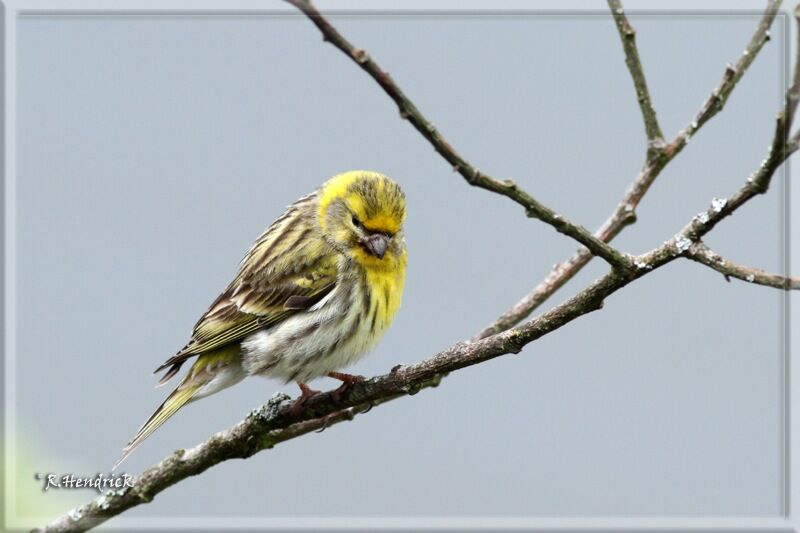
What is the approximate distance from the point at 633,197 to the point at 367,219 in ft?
4.42

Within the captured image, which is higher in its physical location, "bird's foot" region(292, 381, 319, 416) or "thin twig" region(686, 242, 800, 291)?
"thin twig" region(686, 242, 800, 291)

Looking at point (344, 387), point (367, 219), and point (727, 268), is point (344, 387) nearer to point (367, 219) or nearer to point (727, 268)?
point (367, 219)

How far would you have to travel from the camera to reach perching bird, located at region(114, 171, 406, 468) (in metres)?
4.73

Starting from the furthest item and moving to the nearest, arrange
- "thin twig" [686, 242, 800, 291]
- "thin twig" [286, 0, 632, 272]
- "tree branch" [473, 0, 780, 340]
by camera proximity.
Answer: "tree branch" [473, 0, 780, 340] < "thin twig" [686, 242, 800, 291] < "thin twig" [286, 0, 632, 272]

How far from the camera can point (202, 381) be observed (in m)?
4.92

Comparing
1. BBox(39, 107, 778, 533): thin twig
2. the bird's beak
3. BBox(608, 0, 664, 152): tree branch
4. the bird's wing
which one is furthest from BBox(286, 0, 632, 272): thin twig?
the bird's wing

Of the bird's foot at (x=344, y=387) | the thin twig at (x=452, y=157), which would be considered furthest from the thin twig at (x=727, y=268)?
the bird's foot at (x=344, y=387)

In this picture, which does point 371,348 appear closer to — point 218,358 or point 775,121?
point 218,358

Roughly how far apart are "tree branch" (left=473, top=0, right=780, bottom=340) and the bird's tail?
1.48 metres

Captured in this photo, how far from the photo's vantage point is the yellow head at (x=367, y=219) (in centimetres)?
476

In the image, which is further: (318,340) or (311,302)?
(311,302)

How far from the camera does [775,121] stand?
6.72ft
